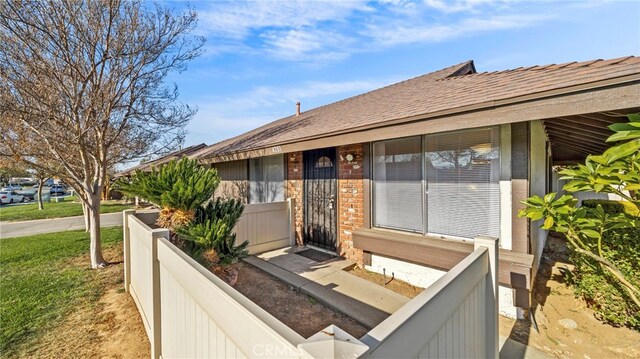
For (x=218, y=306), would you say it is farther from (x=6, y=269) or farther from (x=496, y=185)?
(x=6, y=269)

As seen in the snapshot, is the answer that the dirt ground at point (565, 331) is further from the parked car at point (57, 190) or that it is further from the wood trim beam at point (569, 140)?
the parked car at point (57, 190)

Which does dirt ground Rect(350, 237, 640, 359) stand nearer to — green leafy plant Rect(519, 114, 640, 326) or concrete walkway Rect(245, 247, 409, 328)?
green leafy plant Rect(519, 114, 640, 326)

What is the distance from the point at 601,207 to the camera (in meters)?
3.18

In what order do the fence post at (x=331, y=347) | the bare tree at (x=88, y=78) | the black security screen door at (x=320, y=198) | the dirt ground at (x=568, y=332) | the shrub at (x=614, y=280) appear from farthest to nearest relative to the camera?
1. the black security screen door at (x=320, y=198)
2. the bare tree at (x=88, y=78)
3. the shrub at (x=614, y=280)
4. the dirt ground at (x=568, y=332)
5. the fence post at (x=331, y=347)

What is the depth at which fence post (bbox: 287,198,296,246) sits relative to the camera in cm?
706

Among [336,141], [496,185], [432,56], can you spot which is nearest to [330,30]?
[432,56]

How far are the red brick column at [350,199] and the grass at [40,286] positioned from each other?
4598mm

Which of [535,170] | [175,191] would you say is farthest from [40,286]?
[535,170]

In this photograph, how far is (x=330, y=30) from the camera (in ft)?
25.8

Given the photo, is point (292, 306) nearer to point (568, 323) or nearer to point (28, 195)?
point (568, 323)

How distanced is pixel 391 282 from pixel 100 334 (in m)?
4.36

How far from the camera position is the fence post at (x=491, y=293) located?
2.42 m

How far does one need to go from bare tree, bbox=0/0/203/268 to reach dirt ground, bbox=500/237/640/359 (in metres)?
8.11

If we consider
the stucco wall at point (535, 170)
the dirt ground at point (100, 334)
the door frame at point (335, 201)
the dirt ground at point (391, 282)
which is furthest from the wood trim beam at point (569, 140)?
the dirt ground at point (100, 334)
